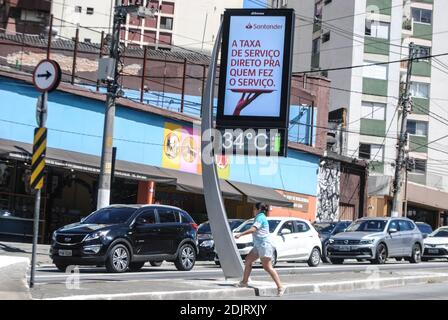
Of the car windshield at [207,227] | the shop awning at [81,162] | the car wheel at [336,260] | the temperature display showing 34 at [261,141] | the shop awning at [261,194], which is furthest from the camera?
the shop awning at [261,194]

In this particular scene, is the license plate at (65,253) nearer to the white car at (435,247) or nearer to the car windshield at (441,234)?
the white car at (435,247)

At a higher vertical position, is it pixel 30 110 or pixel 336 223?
pixel 30 110

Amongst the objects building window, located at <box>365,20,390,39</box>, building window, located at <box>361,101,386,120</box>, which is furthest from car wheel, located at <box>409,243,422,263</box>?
building window, located at <box>365,20,390,39</box>

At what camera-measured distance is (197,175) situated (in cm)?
3181

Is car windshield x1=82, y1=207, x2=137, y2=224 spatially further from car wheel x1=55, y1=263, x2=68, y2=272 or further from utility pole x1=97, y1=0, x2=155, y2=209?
utility pole x1=97, y1=0, x2=155, y2=209

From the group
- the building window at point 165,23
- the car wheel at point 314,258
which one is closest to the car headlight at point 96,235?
the car wheel at point 314,258

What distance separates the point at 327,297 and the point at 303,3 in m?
53.6

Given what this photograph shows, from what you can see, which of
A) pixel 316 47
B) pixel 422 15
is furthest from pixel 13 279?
pixel 422 15

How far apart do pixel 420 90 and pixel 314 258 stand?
4035cm

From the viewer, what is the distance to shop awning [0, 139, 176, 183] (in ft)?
77.5

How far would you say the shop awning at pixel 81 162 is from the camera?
2361 cm

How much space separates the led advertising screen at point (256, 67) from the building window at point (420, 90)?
4651 cm
